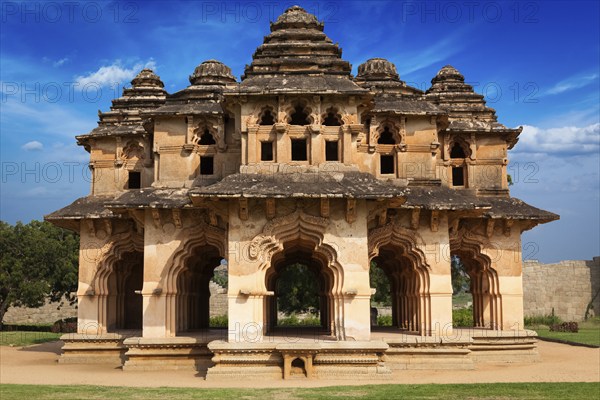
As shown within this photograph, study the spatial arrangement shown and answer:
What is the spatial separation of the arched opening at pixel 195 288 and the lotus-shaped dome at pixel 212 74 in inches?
214

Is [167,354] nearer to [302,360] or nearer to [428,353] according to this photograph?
[302,360]

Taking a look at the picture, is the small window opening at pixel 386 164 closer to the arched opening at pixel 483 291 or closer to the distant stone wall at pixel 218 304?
the arched opening at pixel 483 291

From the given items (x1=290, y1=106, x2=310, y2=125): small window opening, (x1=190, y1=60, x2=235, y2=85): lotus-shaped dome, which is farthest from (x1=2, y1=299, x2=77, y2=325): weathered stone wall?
(x1=290, y1=106, x2=310, y2=125): small window opening

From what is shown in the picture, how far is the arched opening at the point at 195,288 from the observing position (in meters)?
20.3

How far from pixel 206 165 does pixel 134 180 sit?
12.5 ft

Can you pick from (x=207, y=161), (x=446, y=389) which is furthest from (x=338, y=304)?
(x=207, y=161)

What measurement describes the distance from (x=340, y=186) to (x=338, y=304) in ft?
9.63

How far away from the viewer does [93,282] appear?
863 inches

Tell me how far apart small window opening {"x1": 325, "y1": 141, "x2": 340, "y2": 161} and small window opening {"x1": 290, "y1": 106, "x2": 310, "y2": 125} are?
0.87m

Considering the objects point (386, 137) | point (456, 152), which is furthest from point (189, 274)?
Answer: point (456, 152)

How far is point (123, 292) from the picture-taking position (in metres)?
23.5

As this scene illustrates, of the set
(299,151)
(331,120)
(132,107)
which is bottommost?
(299,151)

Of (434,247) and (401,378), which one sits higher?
A: (434,247)

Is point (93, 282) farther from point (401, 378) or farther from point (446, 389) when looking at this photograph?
point (446, 389)
